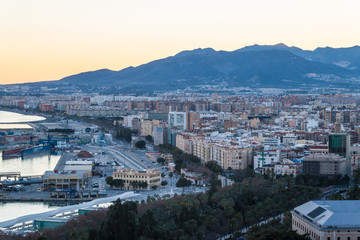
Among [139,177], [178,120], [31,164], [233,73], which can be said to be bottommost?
[31,164]

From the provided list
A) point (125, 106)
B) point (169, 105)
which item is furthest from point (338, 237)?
point (125, 106)

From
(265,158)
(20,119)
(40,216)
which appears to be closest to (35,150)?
(265,158)

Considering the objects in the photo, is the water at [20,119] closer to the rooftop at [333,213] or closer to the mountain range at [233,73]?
the mountain range at [233,73]

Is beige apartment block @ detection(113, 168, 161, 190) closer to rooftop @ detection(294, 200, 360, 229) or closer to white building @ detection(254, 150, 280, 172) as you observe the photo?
white building @ detection(254, 150, 280, 172)

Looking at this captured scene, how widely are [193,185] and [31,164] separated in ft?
22.3

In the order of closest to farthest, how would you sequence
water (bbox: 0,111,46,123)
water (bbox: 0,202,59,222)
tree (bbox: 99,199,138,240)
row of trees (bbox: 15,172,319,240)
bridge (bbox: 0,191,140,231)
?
tree (bbox: 99,199,138,240)
row of trees (bbox: 15,172,319,240)
bridge (bbox: 0,191,140,231)
water (bbox: 0,202,59,222)
water (bbox: 0,111,46,123)

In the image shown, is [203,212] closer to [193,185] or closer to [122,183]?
[193,185]

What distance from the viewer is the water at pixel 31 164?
57.2ft

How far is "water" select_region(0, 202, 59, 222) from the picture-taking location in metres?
11.5

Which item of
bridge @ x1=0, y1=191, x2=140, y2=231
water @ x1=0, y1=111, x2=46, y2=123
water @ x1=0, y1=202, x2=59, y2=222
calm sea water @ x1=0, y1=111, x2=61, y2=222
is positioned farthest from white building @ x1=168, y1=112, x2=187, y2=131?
water @ x1=0, y1=111, x2=46, y2=123

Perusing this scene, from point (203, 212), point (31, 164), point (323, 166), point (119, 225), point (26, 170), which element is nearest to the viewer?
point (119, 225)

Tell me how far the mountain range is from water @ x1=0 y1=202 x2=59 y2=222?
58.3 metres

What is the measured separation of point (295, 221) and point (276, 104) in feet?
112

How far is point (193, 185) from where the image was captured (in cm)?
1394
